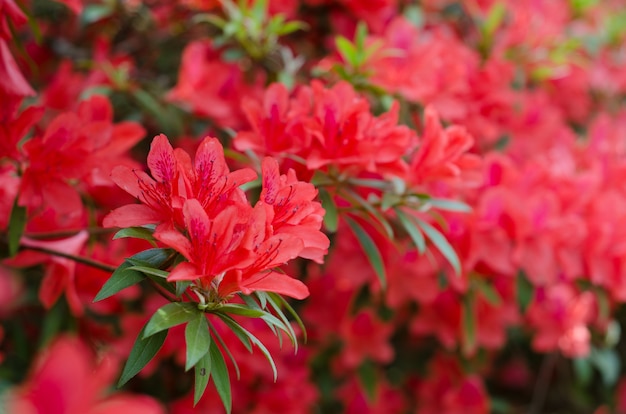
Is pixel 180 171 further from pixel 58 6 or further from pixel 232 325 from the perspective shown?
pixel 58 6

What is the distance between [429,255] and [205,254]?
548mm

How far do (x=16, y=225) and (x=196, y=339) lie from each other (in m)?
0.42

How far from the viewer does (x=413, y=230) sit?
969 mm

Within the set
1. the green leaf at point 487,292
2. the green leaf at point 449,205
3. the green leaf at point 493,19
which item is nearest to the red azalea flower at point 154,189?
the green leaf at point 449,205

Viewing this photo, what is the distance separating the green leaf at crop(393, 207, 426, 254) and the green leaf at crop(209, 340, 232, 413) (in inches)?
14.2

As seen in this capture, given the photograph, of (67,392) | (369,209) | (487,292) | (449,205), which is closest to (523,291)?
(487,292)

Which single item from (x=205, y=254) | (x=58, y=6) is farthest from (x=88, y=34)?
(x=205, y=254)

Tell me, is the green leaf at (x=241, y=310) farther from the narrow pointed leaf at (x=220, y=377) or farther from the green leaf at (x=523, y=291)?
the green leaf at (x=523, y=291)

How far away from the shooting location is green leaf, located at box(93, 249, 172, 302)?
2.17ft

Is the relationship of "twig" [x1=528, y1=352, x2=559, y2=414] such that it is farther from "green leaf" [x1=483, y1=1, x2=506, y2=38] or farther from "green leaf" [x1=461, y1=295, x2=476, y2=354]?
"green leaf" [x1=483, y1=1, x2=506, y2=38]

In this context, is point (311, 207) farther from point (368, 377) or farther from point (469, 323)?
point (368, 377)

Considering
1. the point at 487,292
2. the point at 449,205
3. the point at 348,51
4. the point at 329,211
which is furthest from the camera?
the point at 487,292

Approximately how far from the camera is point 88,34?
1830 mm

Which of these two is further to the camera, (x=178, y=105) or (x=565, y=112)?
(x=565, y=112)
